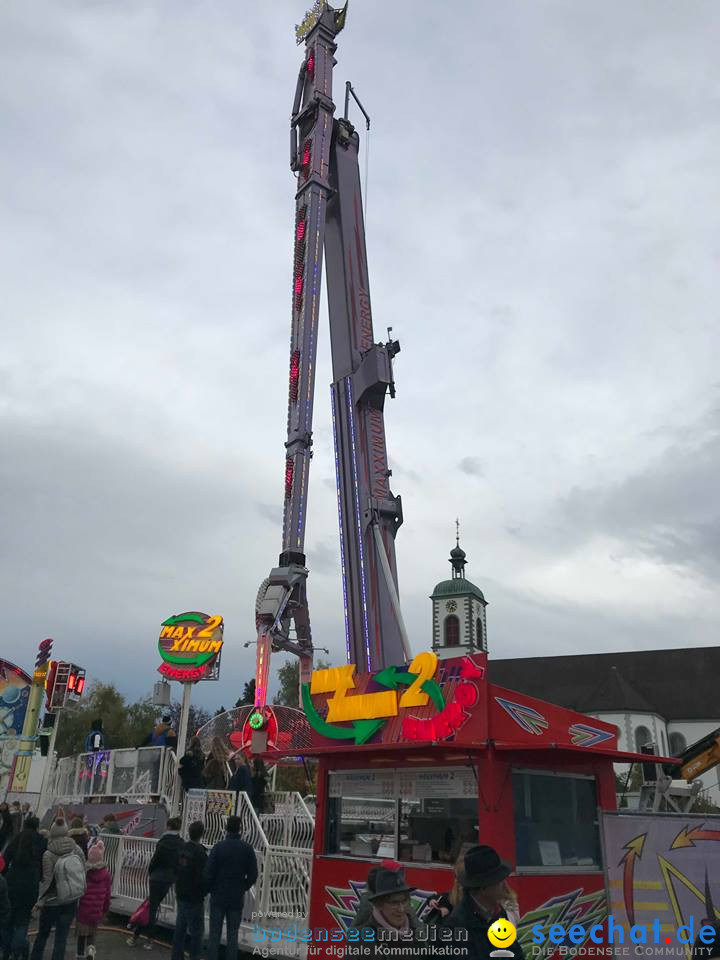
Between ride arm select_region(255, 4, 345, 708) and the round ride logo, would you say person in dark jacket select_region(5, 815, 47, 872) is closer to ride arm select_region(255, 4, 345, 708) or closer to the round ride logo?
the round ride logo

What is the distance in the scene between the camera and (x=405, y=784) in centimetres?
1028

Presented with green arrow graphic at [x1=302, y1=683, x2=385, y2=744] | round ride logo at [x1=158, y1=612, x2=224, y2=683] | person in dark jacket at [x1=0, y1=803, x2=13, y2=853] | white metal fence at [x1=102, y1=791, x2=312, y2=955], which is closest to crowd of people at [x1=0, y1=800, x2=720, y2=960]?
white metal fence at [x1=102, y1=791, x2=312, y2=955]

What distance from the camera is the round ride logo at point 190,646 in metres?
22.0

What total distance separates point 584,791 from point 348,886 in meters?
3.42

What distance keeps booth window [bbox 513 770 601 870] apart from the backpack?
519 cm

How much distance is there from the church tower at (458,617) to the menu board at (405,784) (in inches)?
2476

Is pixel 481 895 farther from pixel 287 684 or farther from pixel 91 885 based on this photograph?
pixel 287 684

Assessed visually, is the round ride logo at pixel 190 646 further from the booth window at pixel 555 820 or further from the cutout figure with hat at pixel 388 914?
the cutout figure with hat at pixel 388 914

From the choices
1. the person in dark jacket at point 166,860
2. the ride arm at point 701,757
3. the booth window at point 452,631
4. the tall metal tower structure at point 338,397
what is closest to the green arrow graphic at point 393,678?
the person in dark jacket at point 166,860

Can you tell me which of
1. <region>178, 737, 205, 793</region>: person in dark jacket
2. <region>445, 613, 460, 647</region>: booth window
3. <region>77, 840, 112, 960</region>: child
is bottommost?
<region>77, 840, 112, 960</region>: child

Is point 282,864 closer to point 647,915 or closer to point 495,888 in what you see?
point 647,915

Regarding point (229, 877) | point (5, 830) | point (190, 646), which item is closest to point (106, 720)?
point (190, 646)

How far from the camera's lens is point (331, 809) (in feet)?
37.0

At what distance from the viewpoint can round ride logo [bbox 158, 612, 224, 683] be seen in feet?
72.2
